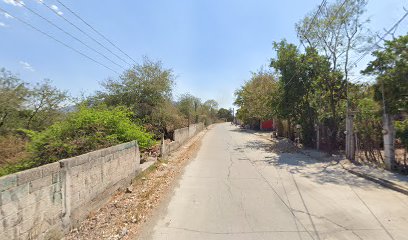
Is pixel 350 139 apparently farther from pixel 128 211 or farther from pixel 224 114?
pixel 224 114

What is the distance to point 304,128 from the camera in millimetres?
21531

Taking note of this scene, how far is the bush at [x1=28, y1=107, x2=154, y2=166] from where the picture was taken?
839cm

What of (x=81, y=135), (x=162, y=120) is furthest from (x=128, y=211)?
(x=162, y=120)

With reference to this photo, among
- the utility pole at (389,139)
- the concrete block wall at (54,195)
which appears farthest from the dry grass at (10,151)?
the utility pole at (389,139)

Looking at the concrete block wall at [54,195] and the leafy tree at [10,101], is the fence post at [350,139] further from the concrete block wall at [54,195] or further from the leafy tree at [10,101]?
the leafy tree at [10,101]

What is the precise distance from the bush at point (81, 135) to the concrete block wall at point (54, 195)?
1.42m

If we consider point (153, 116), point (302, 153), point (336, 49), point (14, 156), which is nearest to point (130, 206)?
point (14, 156)

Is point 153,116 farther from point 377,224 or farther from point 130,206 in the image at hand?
point 377,224

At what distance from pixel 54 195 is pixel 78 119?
16.7 ft

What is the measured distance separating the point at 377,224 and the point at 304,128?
16356mm

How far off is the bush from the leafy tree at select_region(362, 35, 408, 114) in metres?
10.1

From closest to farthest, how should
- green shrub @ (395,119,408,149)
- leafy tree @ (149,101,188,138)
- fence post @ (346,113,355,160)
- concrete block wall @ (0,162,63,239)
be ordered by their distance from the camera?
concrete block wall @ (0,162,63,239) → green shrub @ (395,119,408,149) → fence post @ (346,113,355,160) → leafy tree @ (149,101,188,138)

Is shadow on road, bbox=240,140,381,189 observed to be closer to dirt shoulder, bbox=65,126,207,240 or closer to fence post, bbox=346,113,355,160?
fence post, bbox=346,113,355,160

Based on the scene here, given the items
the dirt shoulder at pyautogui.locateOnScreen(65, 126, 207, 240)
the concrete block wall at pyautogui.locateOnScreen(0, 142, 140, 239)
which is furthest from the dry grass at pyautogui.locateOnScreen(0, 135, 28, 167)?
the dirt shoulder at pyautogui.locateOnScreen(65, 126, 207, 240)
